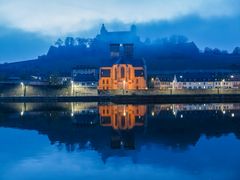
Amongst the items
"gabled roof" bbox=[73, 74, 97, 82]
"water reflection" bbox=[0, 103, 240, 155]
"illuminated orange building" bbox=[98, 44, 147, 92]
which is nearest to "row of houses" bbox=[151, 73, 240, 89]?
"illuminated orange building" bbox=[98, 44, 147, 92]

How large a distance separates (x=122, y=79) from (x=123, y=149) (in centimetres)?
4376

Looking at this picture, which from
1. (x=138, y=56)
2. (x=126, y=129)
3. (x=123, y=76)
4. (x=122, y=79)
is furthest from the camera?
(x=138, y=56)

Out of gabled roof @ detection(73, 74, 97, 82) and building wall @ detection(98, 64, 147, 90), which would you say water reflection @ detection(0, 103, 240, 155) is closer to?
building wall @ detection(98, 64, 147, 90)

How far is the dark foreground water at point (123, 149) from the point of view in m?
13.3

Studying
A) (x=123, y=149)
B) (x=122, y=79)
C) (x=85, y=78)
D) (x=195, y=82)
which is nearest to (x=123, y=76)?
(x=122, y=79)

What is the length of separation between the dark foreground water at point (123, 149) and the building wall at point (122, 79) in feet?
107

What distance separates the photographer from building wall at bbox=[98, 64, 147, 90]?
6069 centimetres

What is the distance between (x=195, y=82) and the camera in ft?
220

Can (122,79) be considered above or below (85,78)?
below

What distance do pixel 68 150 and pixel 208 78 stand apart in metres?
52.5

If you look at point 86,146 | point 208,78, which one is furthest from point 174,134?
point 208,78

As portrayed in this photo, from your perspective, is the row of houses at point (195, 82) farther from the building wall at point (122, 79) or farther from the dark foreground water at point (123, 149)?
the dark foreground water at point (123, 149)

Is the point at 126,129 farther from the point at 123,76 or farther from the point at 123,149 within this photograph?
the point at 123,76

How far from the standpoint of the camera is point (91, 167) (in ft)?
45.9
